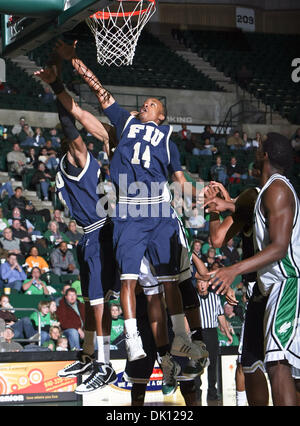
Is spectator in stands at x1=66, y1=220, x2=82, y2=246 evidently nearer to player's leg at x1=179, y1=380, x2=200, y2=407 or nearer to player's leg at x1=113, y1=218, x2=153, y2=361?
player's leg at x1=179, y1=380, x2=200, y2=407

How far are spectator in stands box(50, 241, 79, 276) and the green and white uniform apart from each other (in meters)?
9.01

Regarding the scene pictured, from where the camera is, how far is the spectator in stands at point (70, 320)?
1238cm

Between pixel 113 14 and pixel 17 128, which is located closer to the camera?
pixel 113 14

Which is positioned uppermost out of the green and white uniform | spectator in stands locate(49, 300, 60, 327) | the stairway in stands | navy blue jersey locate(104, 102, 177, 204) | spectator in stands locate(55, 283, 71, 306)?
the stairway in stands

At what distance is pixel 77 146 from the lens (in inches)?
269

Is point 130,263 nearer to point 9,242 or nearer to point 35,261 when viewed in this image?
point 35,261


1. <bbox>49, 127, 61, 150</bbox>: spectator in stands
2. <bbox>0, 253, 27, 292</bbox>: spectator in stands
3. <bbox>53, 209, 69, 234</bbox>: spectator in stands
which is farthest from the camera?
<bbox>49, 127, 61, 150</bbox>: spectator in stands

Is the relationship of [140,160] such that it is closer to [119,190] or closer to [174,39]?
[119,190]

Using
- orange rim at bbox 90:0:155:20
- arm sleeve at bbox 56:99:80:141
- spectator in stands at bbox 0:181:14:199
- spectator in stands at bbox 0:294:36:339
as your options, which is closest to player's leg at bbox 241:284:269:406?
arm sleeve at bbox 56:99:80:141

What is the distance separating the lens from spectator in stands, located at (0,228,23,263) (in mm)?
14398

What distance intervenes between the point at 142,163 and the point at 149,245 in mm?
721

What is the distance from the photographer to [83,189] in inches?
273

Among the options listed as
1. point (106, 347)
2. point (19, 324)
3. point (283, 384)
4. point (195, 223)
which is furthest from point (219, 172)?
point (283, 384)

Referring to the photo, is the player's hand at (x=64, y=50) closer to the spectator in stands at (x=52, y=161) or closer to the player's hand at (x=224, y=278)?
the player's hand at (x=224, y=278)
